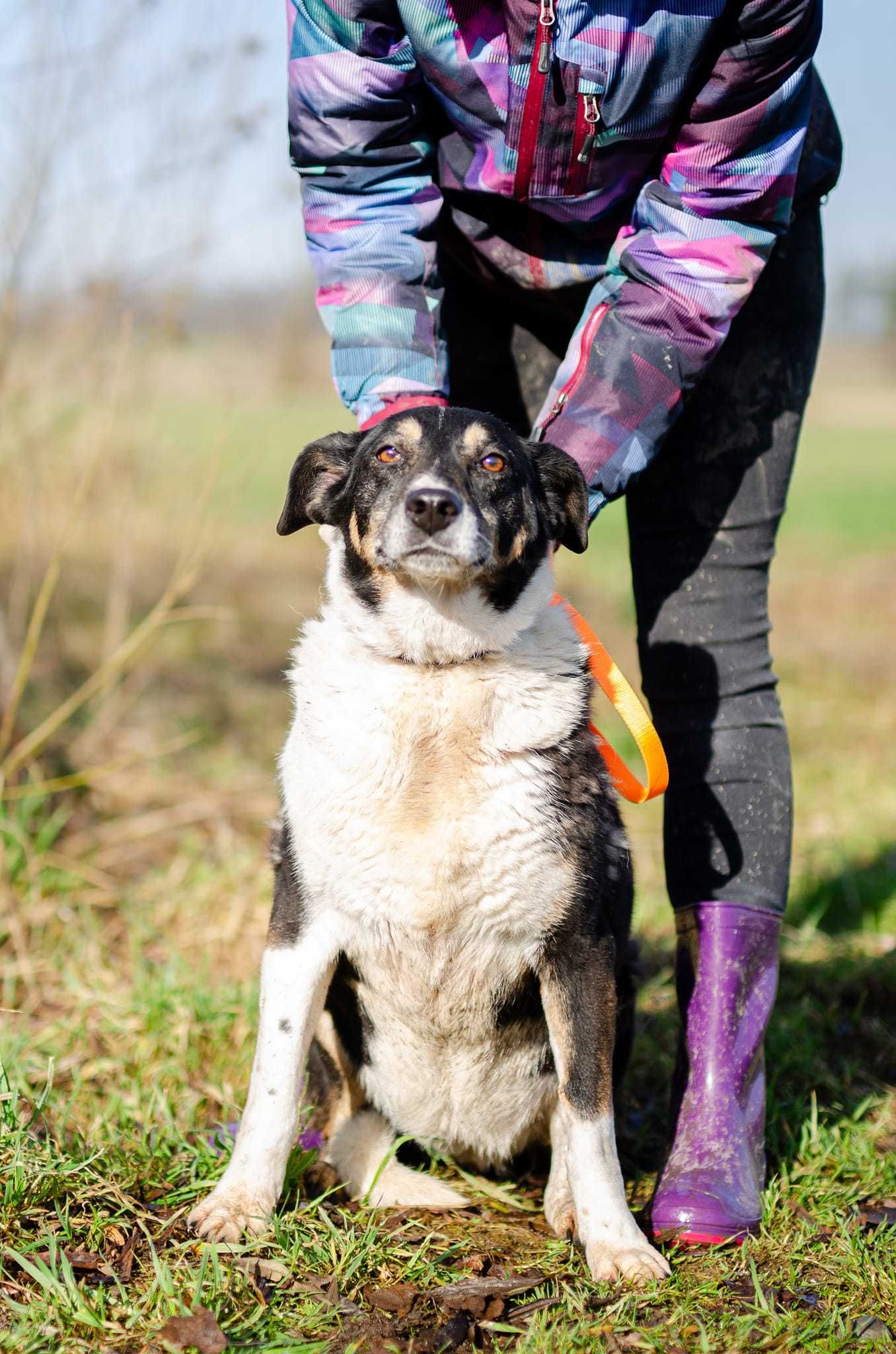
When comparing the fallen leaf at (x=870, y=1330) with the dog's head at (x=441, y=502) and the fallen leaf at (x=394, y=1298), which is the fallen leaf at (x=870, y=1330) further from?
the dog's head at (x=441, y=502)

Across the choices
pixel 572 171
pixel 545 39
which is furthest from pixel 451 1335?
pixel 545 39

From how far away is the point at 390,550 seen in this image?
232 centimetres

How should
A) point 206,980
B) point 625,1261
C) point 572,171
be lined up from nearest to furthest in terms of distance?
point 625,1261 < point 572,171 < point 206,980

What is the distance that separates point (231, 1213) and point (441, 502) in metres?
1.34

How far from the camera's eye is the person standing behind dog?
7.48 feet

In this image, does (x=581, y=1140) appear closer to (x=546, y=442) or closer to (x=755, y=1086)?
(x=755, y=1086)

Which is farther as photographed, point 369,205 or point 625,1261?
point 369,205

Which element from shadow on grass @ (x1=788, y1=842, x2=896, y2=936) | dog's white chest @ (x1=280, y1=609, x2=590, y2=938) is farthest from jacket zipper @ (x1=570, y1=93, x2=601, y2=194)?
shadow on grass @ (x1=788, y1=842, x2=896, y2=936)

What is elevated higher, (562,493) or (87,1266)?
(562,493)

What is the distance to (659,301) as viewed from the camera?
7.79 ft

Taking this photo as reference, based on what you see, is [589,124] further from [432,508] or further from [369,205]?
[432,508]

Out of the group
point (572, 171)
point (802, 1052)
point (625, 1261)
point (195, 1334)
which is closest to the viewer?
point (195, 1334)

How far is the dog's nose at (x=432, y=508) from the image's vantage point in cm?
224

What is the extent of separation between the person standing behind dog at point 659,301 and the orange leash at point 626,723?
258 millimetres
